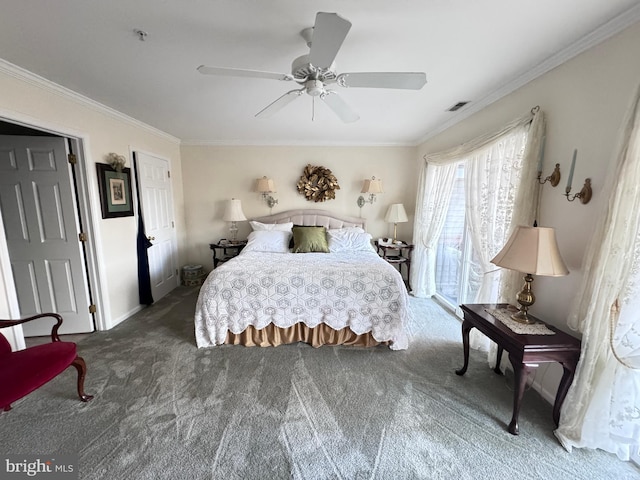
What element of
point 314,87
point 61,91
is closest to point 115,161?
point 61,91

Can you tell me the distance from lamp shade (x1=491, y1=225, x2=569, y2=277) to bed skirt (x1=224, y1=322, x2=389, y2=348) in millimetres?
1457

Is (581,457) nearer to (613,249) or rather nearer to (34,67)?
(613,249)

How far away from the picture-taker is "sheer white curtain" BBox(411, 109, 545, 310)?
1.96 meters

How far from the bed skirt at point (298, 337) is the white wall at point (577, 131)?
1408 millimetres

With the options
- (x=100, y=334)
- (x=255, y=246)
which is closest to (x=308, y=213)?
(x=255, y=246)

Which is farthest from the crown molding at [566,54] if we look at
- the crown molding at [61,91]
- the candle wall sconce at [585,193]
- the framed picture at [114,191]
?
the framed picture at [114,191]

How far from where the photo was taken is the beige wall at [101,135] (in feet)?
6.72

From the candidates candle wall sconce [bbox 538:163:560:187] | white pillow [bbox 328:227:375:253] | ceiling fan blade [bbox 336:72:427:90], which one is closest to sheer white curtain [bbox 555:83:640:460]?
candle wall sconce [bbox 538:163:560:187]

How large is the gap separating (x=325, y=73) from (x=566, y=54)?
5.26ft

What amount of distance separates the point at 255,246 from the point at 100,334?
76.3 inches

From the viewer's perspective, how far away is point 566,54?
1717 millimetres

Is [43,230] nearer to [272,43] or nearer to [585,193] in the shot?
[272,43]

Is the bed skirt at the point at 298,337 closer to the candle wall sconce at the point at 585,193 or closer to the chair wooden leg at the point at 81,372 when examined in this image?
the chair wooden leg at the point at 81,372

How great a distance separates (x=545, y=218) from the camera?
75.5 inches
